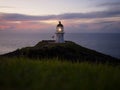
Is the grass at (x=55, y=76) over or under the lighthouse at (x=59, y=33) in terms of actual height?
over

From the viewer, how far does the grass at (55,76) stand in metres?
6.49

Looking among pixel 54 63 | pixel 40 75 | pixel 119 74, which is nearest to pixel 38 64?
pixel 54 63

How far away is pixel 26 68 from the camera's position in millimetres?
7934

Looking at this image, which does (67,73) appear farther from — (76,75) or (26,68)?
(26,68)

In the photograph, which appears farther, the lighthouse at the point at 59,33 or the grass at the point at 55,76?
the lighthouse at the point at 59,33

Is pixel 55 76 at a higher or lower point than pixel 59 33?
higher

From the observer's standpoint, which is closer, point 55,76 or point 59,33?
point 55,76

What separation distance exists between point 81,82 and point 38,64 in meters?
2.23

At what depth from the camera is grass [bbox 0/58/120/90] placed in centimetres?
649

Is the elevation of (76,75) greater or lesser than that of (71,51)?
greater

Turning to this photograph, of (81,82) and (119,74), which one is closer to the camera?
(81,82)

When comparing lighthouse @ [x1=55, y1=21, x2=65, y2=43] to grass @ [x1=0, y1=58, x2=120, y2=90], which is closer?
grass @ [x1=0, y1=58, x2=120, y2=90]

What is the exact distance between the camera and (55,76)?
7.15 m

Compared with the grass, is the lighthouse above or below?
below
